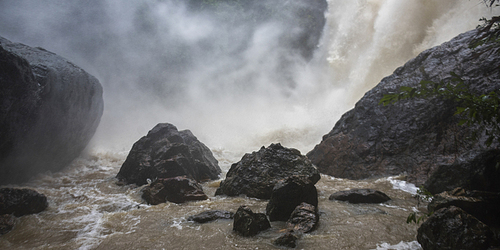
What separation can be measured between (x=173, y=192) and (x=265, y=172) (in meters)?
2.18

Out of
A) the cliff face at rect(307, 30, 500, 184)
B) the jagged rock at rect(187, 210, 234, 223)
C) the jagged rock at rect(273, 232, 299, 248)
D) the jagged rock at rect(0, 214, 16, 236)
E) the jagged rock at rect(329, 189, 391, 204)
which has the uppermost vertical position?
the cliff face at rect(307, 30, 500, 184)

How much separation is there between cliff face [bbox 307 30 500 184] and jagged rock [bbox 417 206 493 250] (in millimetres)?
3812

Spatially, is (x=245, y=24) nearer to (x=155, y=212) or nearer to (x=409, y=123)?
(x=409, y=123)

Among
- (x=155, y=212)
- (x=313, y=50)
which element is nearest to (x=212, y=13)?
(x=313, y=50)

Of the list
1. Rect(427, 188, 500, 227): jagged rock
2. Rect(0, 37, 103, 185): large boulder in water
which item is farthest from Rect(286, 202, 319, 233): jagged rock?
Rect(0, 37, 103, 185): large boulder in water

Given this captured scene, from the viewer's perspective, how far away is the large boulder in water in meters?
5.76

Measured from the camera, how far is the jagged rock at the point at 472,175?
317 centimetres

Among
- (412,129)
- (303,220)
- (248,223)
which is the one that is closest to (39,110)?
(248,223)

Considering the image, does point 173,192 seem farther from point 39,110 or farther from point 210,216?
point 39,110

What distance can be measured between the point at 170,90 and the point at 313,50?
17.2 m

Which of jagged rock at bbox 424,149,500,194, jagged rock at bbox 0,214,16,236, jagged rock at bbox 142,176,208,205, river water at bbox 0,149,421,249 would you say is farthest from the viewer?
jagged rock at bbox 142,176,208,205

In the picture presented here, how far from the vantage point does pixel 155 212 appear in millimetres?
4477

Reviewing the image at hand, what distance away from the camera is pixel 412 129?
6738 mm

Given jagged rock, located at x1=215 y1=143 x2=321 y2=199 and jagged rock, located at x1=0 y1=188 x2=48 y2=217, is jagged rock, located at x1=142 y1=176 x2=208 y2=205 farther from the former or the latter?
jagged rock, located at x1=0 y1=188 x2=48 y2=217
